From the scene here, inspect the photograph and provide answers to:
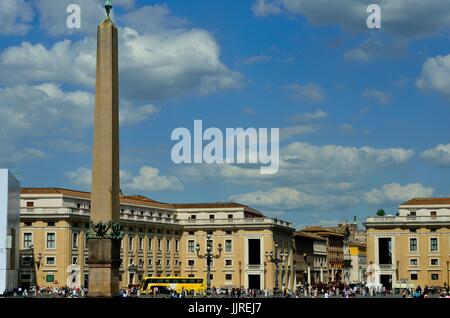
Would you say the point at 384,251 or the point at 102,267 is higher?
the point at 384,251

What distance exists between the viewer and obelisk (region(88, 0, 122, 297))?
48.2 meters

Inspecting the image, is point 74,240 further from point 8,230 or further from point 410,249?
point 410,249

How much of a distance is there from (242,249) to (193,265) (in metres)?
7.60

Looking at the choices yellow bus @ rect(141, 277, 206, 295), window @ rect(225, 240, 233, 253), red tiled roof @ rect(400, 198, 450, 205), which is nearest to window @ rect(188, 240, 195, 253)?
window @ rect(225, 240, 233, 253)

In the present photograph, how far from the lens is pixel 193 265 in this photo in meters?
144

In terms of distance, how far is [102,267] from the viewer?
48844mm

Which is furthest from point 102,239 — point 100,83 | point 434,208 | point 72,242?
point 434,208

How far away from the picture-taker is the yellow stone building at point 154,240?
11494cm

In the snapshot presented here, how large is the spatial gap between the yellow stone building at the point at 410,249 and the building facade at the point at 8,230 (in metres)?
53.2

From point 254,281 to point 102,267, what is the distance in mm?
94356

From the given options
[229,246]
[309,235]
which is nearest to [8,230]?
[229,246]

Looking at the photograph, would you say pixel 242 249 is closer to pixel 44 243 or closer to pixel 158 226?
pixel 158 226

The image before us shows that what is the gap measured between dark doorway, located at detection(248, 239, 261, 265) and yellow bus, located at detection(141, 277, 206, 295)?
29.8m

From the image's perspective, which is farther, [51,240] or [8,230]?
[51,240]
